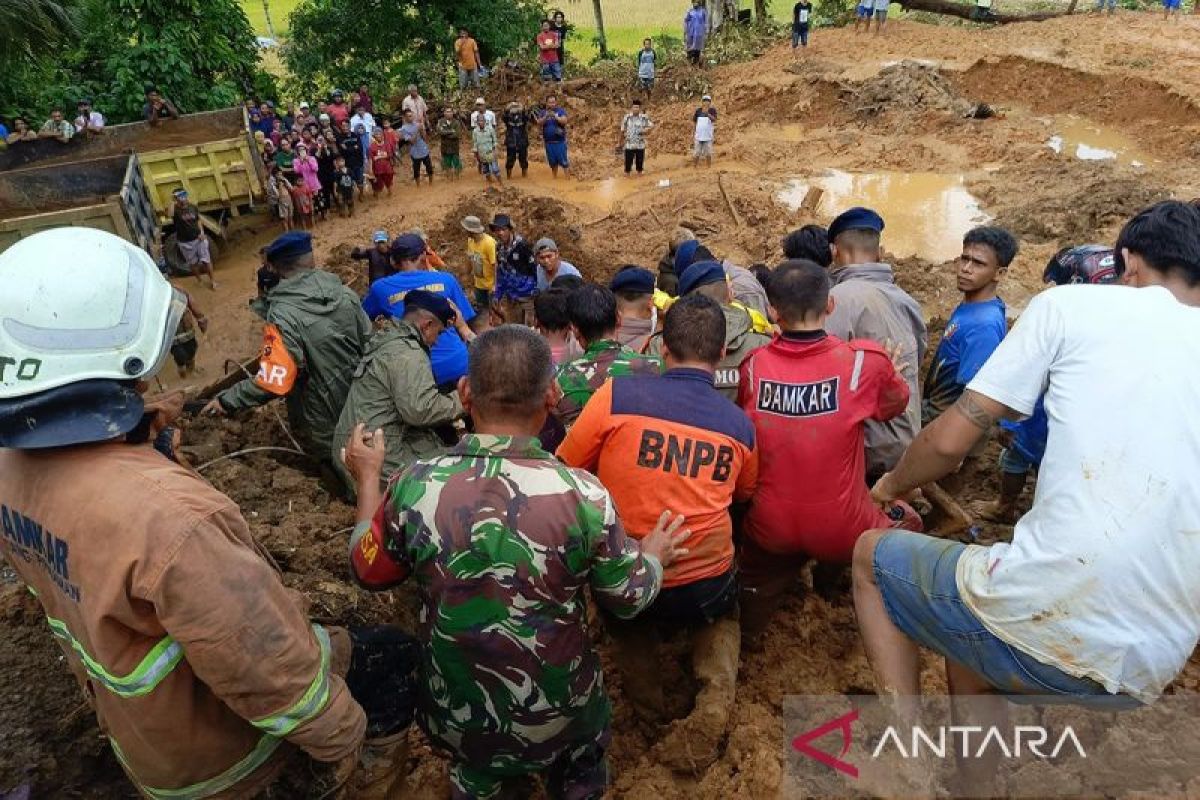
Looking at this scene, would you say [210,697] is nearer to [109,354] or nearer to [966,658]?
[109,354]

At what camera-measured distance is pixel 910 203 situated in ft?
39.4

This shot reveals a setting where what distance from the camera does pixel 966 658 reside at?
200 centimetres

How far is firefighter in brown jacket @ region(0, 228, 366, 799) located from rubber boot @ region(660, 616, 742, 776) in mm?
1336

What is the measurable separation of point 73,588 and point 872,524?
8.39ft

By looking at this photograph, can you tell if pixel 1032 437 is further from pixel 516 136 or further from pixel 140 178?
pixel 516 136

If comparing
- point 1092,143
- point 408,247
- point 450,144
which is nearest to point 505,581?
point 408,247

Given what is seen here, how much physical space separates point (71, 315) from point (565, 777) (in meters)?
1.85

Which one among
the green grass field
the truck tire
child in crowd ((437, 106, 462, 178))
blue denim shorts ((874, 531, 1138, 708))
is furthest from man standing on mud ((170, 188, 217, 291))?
the green grass field

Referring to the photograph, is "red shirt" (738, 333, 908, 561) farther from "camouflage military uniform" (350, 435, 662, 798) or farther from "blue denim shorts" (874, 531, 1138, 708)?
"camouflage military uniform" (350, 435, 662, 798)

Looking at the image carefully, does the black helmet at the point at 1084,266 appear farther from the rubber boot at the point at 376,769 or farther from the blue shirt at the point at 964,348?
the rubber boot at the point at 376,769

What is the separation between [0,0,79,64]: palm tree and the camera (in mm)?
9375

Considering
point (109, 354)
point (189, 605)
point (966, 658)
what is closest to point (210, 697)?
point (189, 605)

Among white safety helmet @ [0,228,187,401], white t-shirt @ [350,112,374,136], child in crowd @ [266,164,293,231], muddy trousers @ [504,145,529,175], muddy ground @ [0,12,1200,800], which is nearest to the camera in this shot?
white safety helmet @ [0,228,187,401]

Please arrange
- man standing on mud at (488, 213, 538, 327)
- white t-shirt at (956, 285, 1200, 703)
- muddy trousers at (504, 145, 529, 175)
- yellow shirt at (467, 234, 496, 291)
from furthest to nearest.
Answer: muddy trousers at (504, 145, 529, 175) < yellow shirt at (467, 234, 496, 291) < man standing on mud at (488, 213, 538, 327) < white t-shirt at (956, 285, 1200, 703)
